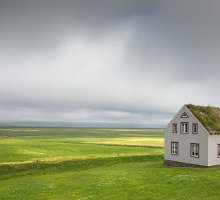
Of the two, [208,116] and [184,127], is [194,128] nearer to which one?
[184,127]

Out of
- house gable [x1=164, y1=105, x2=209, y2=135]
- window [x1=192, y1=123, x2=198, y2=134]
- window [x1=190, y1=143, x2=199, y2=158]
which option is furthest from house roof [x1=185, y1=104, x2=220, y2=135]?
window [x1=190, y1=143, x2=199, y2=158]

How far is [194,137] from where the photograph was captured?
56906 millimetres

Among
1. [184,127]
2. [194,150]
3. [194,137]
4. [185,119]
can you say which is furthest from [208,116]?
[194,150]

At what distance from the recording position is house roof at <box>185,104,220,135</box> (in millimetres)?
55787

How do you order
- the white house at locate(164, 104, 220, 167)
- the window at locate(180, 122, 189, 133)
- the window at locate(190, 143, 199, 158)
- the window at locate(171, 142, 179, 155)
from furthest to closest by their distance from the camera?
the window at locate(171, 142, 179, 155), the window at locate(180, 122, 189, 133), the window at locate(190, 143, 199, 158), the white house at locate(164, 104, 220, 167)

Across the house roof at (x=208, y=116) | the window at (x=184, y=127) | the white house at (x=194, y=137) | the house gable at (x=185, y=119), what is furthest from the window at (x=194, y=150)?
the house roof at (x=208, y=116)

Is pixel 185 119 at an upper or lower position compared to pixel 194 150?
upper

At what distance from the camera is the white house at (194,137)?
54.8 m

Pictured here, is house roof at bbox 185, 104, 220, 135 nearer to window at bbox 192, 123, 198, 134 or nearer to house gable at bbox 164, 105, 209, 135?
house gable at bbox 164, 105, 209, 135

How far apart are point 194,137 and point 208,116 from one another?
484cm

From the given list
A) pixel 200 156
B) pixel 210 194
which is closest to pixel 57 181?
pixel 210 194

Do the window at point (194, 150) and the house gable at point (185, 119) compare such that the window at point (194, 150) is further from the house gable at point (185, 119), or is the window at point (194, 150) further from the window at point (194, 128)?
the house gable at point (185, 119)

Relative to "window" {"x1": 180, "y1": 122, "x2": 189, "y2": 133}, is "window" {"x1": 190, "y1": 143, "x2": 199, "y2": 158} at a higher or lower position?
lower

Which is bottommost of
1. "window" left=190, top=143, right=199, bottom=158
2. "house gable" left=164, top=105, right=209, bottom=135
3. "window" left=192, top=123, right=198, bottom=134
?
"window" left=190, top=143, right=199, bottom=158
